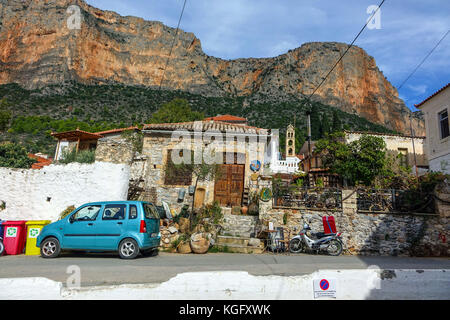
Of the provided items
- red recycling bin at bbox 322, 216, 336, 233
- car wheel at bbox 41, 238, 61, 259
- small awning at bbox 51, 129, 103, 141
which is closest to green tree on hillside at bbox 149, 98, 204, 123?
small awning at bbox 51, 129, 103, 141

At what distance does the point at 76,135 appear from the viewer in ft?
56.9

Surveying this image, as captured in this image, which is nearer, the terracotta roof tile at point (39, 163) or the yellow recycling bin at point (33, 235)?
the yellow recycling bin at point (33, 235)

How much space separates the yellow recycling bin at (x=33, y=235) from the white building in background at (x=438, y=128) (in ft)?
56.9

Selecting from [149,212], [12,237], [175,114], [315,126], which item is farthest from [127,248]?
[315,126]

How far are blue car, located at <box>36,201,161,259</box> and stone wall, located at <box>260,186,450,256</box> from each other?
516 cm

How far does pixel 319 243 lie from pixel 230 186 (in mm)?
5854

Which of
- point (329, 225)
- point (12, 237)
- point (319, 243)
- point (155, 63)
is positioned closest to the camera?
point (12, 237)

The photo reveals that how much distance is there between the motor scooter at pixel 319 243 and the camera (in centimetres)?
903

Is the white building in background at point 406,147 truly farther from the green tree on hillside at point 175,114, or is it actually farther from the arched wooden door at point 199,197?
the green tree on hillside at point 175,114

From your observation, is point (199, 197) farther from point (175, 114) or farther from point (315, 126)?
point (315, 126)

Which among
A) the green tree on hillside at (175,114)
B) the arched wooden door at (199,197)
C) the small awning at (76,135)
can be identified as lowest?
the arched wooden door at (199,197)

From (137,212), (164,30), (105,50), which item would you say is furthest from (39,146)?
(164,30)

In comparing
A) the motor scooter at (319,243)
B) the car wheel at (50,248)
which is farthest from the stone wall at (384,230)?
the car wheel at (50,248)
